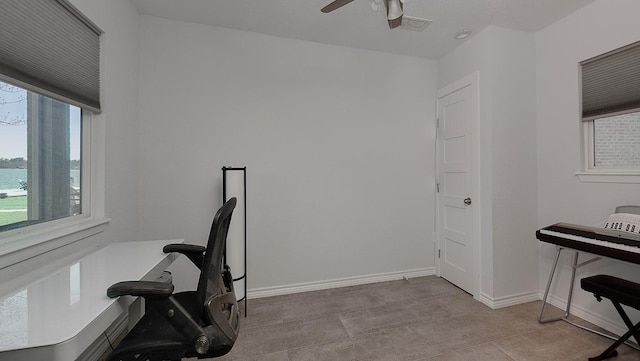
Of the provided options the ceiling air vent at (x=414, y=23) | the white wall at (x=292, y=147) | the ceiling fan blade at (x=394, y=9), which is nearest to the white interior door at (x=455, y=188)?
the white wall at (x=292, y=147)

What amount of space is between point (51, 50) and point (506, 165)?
148 inches

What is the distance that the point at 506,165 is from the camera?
2727 millimetres

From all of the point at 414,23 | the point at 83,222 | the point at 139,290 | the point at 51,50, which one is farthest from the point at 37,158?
the point at 414,23

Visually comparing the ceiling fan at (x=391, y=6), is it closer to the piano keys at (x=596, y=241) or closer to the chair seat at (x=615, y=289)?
the piano keys at (x=596, y=241)

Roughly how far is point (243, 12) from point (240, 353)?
295cm

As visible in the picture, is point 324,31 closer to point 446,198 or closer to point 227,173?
point 227,173

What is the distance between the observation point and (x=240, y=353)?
1967 millimetres

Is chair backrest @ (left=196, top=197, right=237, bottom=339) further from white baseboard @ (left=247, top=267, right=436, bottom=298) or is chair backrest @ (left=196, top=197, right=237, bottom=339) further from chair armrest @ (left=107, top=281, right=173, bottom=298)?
white baseboard @ (left=247, top=267, right=436, bottom=298)

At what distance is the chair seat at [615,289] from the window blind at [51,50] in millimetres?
3686

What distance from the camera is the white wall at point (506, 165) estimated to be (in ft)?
8.82

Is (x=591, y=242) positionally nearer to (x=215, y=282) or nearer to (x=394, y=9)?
(x=394, y=9)

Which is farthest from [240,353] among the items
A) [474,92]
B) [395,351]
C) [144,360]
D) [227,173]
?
[474,92]

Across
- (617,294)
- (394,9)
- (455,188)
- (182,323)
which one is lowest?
(617,294)

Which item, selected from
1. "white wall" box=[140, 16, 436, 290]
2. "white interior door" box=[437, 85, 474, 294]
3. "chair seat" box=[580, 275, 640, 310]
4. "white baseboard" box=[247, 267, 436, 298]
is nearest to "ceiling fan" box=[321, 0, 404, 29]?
"white wall" box=[140, 16, 436, 290]
